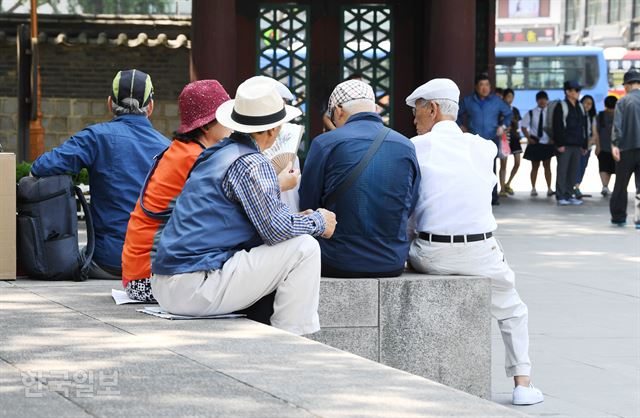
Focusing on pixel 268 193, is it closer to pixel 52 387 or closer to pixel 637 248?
pixel 52 387

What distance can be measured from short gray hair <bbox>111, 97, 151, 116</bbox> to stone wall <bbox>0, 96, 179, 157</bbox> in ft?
38.8

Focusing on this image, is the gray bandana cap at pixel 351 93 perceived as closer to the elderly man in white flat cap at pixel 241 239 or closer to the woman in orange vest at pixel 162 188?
the woman in orange vest at pixel 162 188

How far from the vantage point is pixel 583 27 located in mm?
63062

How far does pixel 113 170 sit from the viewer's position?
7344 millimetres

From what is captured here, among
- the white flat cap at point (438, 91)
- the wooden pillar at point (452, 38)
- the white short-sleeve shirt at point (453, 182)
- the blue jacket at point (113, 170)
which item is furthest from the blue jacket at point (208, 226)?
the wooden pillar at point (452, 38)

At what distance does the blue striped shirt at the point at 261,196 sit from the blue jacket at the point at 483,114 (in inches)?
441

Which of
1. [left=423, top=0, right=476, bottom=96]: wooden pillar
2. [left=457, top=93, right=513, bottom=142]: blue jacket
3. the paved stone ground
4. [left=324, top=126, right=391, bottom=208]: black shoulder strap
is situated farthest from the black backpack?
[left=457, top=93, right=513, bottom=142]: blue jacket

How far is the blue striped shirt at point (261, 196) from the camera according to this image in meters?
5.70

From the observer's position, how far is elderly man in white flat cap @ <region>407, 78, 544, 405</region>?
6.78 metres

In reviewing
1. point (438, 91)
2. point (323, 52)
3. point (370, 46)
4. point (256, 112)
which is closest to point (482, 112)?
point (370, 46)

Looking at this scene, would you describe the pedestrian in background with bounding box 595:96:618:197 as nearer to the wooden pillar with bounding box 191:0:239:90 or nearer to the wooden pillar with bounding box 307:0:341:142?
the wooden pillar with bounding box 307:0:341:142

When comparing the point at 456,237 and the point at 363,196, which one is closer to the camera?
the point at 363,196

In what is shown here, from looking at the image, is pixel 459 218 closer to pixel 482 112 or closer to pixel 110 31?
pixel 482 112

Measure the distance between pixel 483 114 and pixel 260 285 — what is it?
11.5 m
